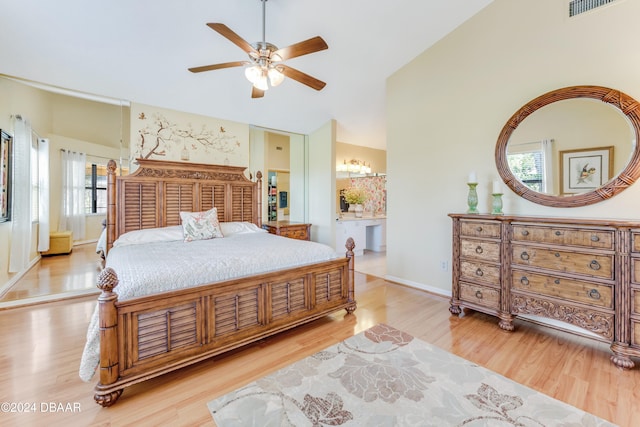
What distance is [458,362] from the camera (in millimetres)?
2164

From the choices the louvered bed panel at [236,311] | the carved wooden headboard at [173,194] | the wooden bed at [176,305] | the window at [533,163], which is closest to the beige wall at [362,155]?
the carved wooden headboard at [173,194]

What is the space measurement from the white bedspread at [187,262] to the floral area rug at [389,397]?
825mm

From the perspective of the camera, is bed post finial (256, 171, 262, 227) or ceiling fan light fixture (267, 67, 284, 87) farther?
bed post finial (256, 171, 262, 227)

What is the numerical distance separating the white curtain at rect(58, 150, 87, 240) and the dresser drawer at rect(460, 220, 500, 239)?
22.1 feet

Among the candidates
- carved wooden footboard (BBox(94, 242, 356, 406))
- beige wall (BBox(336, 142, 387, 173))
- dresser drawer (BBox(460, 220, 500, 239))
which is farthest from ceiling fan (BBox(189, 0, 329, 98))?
beige wall (BBox(336, 142, 387, 173))

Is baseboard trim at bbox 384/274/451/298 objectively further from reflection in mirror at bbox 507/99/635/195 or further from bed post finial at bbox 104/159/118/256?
bed post finial at bbox 104/159/118/256

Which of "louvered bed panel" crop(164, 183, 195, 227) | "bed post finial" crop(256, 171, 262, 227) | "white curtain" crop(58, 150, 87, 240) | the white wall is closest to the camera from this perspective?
"louvered bed panel" crop(164, 183, 195, 227)

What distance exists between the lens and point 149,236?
3.41m

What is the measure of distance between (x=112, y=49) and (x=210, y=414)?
3690 mm

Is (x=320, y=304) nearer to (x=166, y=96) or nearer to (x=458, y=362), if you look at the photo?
(x=458, y=362)

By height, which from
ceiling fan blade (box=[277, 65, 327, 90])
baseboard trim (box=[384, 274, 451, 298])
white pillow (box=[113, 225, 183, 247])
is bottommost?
baseboard trim (box=[384, 274, 451, 298])

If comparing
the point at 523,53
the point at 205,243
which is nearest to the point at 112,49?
the point at 205,243

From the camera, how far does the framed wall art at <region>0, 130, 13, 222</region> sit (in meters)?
3.39

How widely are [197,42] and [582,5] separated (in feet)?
12.9
